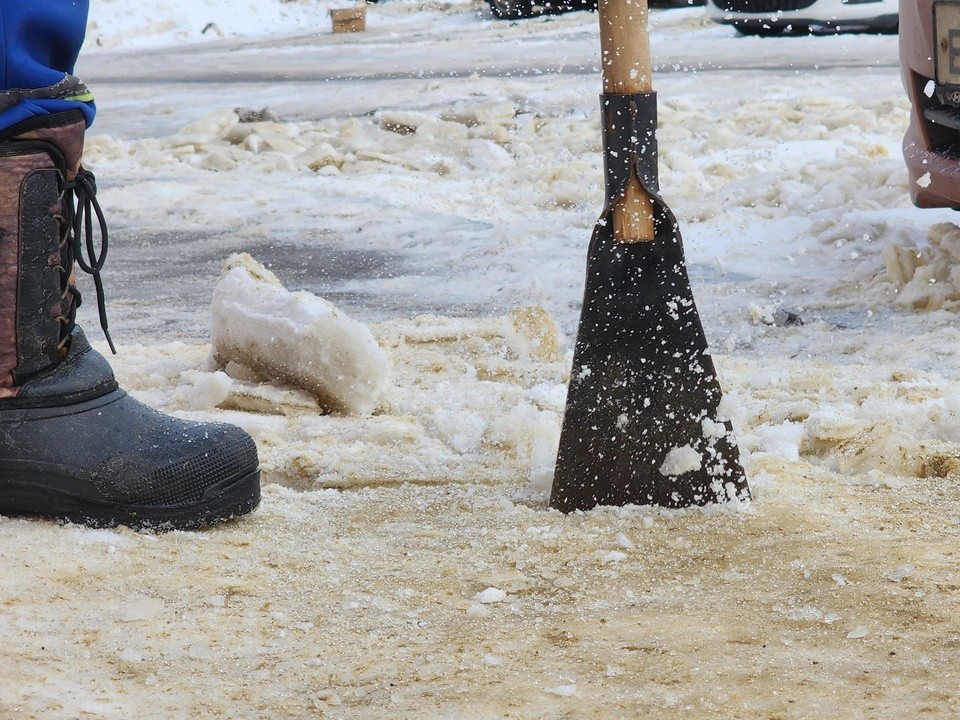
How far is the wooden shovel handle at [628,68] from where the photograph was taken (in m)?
1.95

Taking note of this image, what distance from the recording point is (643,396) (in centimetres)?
197

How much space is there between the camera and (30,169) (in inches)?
74.1

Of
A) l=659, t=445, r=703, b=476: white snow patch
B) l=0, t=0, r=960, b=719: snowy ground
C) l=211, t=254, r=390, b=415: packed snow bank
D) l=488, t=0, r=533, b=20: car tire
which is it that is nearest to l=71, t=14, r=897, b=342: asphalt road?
l=0, t=0, r=960, b=719: snowy ground

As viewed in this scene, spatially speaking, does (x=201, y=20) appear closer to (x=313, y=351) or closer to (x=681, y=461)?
(x=313, y=351)

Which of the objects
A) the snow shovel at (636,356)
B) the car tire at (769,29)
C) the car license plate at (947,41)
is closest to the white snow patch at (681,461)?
the snow shovel at (636,356)

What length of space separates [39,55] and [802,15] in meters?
10.5

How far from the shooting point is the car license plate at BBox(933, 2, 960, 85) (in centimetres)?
317

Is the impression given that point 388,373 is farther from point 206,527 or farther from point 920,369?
point 920,369

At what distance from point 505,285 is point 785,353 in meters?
1.12

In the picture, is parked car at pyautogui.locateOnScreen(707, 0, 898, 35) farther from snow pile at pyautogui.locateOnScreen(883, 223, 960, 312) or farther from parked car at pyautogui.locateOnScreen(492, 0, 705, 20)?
snow pile at pyautogui.locateOnScreen(883, 223, 960, 312)

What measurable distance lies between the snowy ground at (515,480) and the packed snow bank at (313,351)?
5cm

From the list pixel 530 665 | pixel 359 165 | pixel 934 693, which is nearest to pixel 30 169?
pixel 530 665

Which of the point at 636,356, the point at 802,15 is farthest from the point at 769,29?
the point at 636,356

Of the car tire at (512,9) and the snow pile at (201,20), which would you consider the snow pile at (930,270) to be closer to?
the car tire at (512,9)
